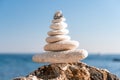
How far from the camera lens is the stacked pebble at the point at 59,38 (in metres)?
10.6

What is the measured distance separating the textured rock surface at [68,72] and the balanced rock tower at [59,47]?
0.17 m

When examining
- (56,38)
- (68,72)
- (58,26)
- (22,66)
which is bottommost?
(68,72)

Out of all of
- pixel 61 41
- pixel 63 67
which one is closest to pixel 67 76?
pixel 63 67

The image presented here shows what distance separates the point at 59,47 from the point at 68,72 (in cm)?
71

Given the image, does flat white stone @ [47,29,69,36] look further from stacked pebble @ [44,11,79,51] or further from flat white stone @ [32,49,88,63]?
flat white stone @ [32,49,88,63]

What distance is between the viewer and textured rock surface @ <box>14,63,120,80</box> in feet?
33.6

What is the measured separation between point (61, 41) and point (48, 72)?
2.90 ft

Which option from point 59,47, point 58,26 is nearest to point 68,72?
point 59,47

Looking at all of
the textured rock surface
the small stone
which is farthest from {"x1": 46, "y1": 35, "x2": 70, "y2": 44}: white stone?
the textured rock surface

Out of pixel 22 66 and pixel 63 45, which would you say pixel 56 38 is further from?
pixel 22 66

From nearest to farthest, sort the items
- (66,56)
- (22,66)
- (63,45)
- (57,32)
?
Result: (66,56), (63,45), (57,32), (22,66)

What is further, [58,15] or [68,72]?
[58,15]

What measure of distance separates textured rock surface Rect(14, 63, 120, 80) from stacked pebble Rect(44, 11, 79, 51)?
0.47 m

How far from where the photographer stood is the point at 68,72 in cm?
1040
